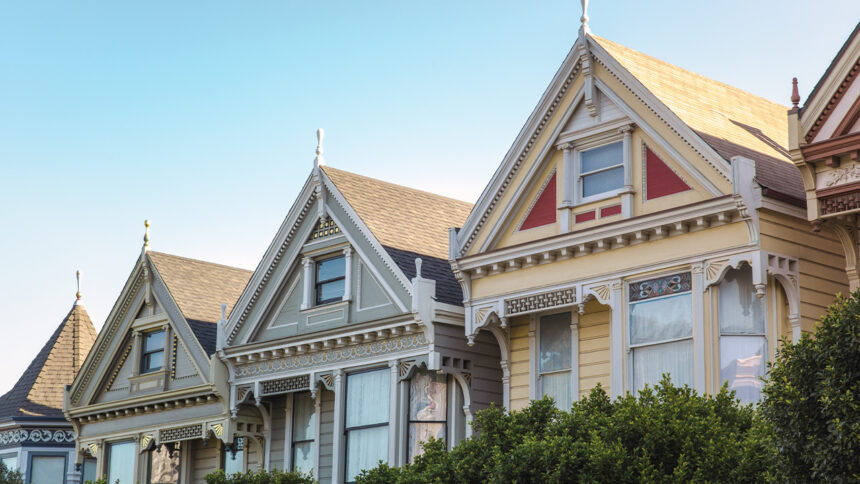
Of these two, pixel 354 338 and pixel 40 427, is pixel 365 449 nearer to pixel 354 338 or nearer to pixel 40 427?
pixel 354 338

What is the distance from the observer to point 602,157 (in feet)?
79.1

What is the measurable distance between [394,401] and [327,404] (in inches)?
137

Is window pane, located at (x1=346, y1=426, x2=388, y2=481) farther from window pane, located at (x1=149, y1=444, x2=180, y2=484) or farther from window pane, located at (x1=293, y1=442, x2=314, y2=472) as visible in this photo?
window pane, located at (x1=149, y1=444, x2=180, y2=484)

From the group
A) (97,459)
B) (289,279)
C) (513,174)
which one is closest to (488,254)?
(513,174)

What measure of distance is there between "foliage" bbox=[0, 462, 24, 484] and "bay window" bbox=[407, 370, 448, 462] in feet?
48.1

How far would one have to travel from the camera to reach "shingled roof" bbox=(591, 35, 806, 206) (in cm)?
2228

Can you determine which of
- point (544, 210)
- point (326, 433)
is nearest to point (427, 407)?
point (326, 433)

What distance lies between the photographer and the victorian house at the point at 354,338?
27.0 meters

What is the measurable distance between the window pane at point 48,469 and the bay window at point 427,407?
1593cm

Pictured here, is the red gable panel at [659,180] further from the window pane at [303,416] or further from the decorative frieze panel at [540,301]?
the window pane at [303,416]

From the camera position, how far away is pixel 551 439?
59.5ft

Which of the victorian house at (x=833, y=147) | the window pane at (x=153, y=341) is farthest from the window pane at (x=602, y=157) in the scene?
the window pane at (x=153, y=341)

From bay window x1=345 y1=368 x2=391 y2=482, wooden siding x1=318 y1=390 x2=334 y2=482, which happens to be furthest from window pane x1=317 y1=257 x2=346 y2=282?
wooden siding x1=318 y1=390 x2=334 y2=482

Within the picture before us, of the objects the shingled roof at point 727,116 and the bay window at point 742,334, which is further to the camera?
the shingled roof at point 727,116
